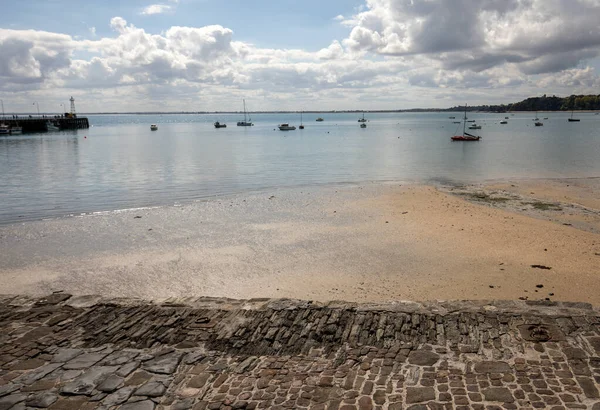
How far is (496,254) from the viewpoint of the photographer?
15258mm

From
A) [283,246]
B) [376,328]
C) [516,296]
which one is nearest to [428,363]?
[376,328]

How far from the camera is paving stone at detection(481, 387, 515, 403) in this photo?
6.36 m

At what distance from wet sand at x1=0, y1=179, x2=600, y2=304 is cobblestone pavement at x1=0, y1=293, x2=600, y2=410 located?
93.3 inches

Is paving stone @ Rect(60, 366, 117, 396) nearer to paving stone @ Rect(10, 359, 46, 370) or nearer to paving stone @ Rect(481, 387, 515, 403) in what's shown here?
paving stone @ Rect(10, 359, 46, 370)

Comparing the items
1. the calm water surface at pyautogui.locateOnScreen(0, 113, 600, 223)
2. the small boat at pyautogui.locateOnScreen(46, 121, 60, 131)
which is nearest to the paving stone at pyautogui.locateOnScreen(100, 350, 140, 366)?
the calm water surface at pyautogui.locateOnScreen(0, 113, 600, 223)

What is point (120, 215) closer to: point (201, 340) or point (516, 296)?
point (201, 340)

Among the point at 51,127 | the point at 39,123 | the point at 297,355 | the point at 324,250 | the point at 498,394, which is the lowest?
the point at 324,250

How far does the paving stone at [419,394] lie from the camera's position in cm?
646

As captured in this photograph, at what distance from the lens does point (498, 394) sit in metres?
6.48

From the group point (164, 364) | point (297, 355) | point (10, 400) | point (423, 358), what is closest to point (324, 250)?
point (297, 355)

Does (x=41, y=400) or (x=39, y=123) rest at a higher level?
(x=39, y=123)

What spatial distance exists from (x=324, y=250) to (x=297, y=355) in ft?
28.2

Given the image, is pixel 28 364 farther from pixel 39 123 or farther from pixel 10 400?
pixel 39 123

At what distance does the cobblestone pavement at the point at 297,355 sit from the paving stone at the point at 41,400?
0.03m
